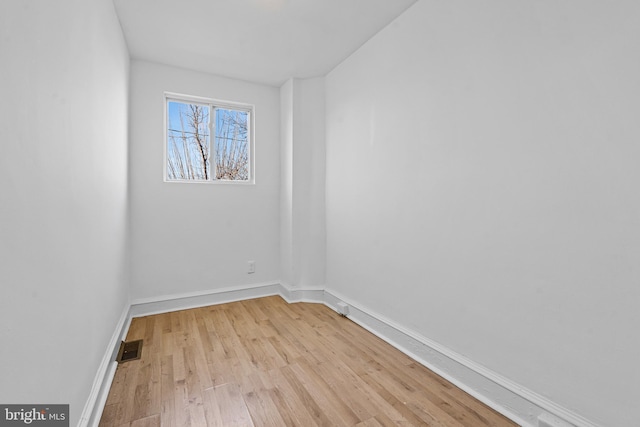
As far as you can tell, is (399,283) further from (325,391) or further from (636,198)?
(636,198)

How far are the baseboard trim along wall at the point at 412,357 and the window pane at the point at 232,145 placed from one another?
1.37 m

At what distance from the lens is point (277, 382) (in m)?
1.88

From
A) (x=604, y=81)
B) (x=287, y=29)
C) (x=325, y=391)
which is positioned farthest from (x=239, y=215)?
(x=604, y=81)

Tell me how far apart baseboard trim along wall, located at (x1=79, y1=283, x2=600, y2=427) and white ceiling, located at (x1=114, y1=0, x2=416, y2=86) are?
2407 millimetres

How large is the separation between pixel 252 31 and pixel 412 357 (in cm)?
289

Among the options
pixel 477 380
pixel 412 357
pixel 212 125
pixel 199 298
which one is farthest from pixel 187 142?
pixel 477 380

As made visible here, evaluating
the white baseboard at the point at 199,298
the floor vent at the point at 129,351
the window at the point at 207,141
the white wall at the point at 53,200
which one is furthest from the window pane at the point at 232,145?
the floor vent at the point at 129,351

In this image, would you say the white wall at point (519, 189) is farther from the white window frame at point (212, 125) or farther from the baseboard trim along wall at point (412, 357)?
the white window frame at point (212, 125)

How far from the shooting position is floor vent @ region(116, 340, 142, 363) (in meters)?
2.16

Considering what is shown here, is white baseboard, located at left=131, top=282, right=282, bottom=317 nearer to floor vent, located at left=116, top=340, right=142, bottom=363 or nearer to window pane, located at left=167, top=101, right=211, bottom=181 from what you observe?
floor vent, located at left=116, top=340, right=142, bottom=363

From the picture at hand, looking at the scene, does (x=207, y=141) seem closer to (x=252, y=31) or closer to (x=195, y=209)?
(x=195, y=209)

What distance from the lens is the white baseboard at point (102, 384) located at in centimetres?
141

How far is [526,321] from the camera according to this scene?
1.52m

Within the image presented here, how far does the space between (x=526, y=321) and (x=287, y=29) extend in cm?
266
